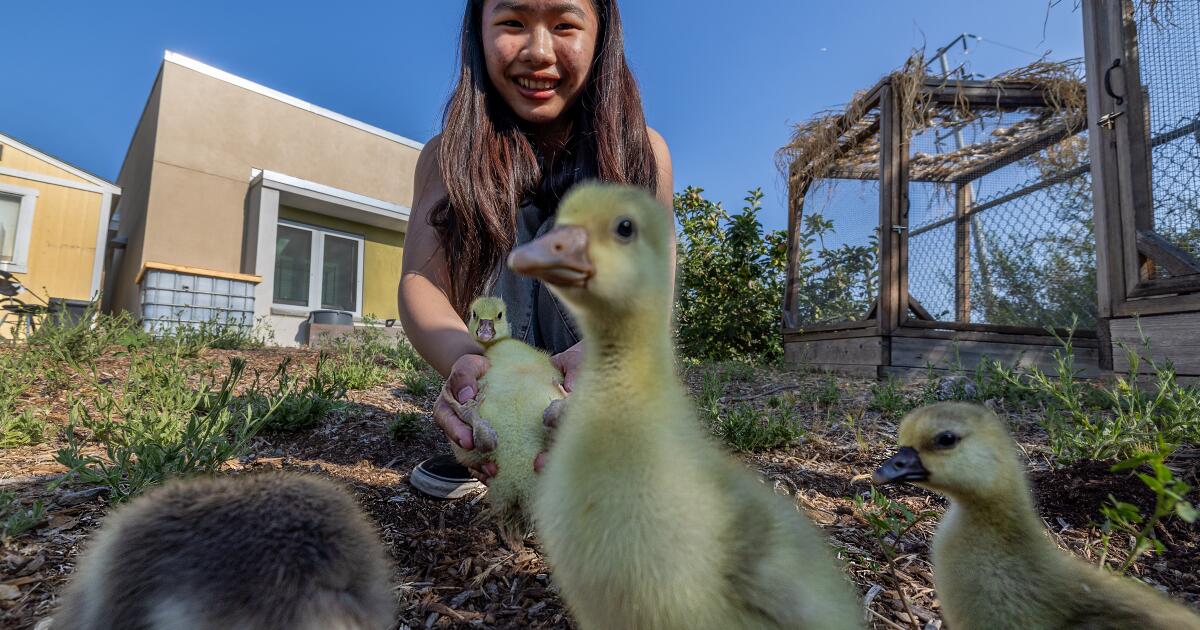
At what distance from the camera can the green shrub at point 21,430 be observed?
3.07 m

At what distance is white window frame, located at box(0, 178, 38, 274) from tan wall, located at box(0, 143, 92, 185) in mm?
546

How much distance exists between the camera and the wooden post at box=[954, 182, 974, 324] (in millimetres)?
6516

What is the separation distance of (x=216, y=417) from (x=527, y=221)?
1789mm

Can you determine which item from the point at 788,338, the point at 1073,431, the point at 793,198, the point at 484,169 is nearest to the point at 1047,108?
the point at 793,198

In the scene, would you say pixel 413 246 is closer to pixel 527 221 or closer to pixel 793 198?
pixel 527 221

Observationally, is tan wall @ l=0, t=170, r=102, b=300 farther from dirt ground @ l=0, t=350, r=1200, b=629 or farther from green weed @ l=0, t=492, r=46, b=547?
green weed @ l=0, t=492, r=46, b=547

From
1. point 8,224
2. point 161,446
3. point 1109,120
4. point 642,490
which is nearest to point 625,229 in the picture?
point 642,490

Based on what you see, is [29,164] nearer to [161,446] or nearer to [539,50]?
[161,446]

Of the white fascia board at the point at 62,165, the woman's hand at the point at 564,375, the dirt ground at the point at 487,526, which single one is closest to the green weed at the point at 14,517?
the dirt ground at the point at 487,526

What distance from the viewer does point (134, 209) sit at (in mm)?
14250

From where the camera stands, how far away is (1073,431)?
3143 mm

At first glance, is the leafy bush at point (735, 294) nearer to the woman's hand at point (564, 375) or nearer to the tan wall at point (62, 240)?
the woman's hand at point (564, 375)

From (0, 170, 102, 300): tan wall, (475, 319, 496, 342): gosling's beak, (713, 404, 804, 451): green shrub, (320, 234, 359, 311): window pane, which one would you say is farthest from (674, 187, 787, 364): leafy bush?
(0, 170, 102, 300): tan wall

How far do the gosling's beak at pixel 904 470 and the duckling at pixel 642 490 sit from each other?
508 mm
